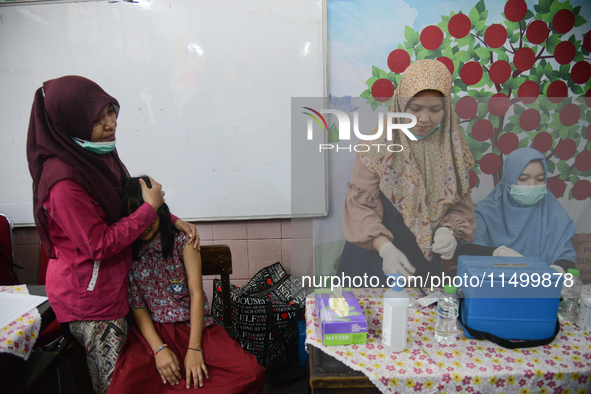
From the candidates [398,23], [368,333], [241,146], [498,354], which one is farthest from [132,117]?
[498,354]

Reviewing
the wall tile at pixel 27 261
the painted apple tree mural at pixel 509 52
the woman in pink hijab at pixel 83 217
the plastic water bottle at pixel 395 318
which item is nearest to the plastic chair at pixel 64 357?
the woman in pink hijab at pixel 83 217

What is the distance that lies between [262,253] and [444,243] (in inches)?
45.2

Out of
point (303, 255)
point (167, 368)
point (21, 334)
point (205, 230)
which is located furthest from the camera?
point (205, 230)

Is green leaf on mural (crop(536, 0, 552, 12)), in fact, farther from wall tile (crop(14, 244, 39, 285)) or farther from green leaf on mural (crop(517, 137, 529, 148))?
wall tile (crop(14, 244, 39, 285))

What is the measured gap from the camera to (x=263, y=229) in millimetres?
1953

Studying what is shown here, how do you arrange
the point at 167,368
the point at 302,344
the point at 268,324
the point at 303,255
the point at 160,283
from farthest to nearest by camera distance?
the point at 302,344 < the point at 268,324 < the point at 303,255 < the point at 160,283 < the point at 167,368

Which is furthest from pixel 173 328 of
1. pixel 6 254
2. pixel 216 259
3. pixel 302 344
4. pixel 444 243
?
pixel 6 254

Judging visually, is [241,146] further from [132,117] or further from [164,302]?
[164,302]

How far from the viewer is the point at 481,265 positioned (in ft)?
3.13

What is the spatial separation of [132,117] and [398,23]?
1.58m

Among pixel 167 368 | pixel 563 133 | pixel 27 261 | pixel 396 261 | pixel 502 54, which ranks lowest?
pixel 167 368

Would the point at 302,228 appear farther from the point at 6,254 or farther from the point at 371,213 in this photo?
the point at 6,254

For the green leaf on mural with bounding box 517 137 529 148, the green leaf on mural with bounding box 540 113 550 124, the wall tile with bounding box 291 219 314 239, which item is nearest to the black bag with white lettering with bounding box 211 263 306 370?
the wall tile with bounding box 291 219 314 239

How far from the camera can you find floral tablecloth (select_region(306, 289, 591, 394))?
78 cm
